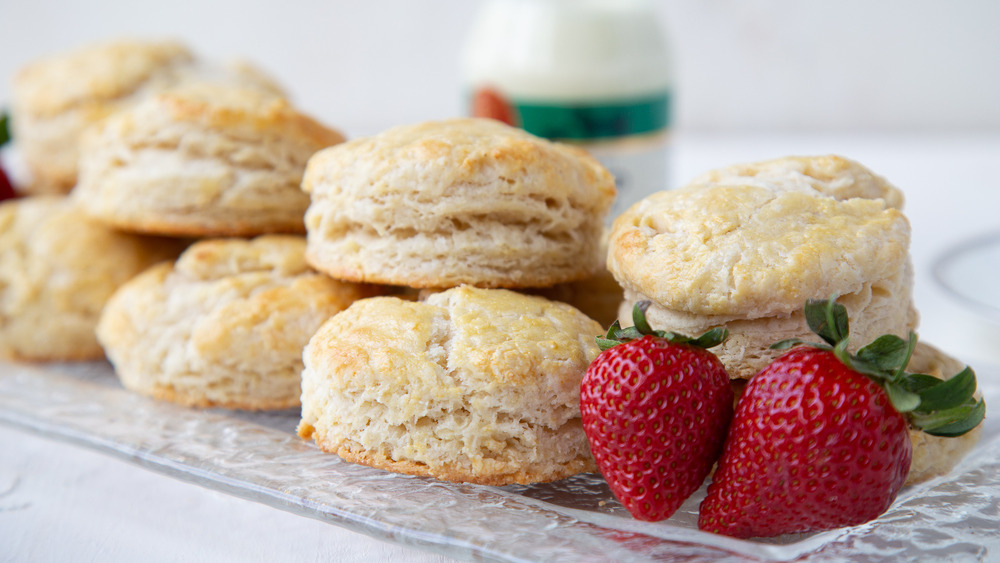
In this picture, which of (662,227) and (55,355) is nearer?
(662,227)

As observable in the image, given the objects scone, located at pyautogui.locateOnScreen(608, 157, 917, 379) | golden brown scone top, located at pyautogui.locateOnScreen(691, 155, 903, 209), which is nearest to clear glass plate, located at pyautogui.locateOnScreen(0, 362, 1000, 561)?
scone, located at pyautogui.locateOnScreen(608, 157, 917, 379)

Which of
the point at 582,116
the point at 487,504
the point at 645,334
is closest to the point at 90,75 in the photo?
the point at 582,116

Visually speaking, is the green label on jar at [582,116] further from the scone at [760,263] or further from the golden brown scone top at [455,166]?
the scone at [760,263]

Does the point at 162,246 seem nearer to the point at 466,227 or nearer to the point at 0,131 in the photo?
the point at 466,227

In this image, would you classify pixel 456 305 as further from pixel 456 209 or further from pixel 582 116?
pixel 582 116

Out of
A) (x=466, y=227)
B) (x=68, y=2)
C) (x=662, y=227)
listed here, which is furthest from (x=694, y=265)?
(x=68, y=2)

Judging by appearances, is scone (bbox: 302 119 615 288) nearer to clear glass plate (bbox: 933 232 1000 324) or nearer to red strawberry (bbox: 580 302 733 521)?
red strawberry (bbox: 580 302 733 521)

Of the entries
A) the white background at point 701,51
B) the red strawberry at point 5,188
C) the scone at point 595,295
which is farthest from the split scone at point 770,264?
the white background at point 701,51
